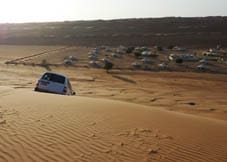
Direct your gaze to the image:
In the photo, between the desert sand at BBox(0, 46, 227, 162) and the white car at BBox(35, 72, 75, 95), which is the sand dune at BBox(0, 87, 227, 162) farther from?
the white car at BBox(35, 72, 75, 95)

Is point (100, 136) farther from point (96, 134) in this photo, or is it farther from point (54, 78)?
point (54, 78)

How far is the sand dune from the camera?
730 cm

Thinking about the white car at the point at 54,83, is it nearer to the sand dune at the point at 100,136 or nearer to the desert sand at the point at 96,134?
the desert sand at the point at 96,134

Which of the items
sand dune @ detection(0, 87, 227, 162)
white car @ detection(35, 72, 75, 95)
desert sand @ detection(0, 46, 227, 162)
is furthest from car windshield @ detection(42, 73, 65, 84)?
sand dune @ detection(0, 87, 227, 162)

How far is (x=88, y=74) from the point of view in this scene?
147 feet

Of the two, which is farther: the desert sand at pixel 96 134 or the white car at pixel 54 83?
the white car at pixel 54 83

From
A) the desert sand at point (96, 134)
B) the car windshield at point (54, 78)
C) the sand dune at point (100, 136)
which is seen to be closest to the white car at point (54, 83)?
the car windshield at point (54, 78)

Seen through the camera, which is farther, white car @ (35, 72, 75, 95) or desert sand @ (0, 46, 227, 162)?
white car @ (35, 72, 75, 95)

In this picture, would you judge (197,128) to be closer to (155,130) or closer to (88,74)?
(155,130)

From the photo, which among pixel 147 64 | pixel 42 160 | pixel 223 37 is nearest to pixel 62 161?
pixel 42 160

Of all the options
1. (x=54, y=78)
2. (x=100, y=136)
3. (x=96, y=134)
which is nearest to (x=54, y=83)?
(x=54, y=78)

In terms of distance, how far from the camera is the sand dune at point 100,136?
23.9 ft

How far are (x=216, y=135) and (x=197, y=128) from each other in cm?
73

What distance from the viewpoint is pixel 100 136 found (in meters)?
8.59
